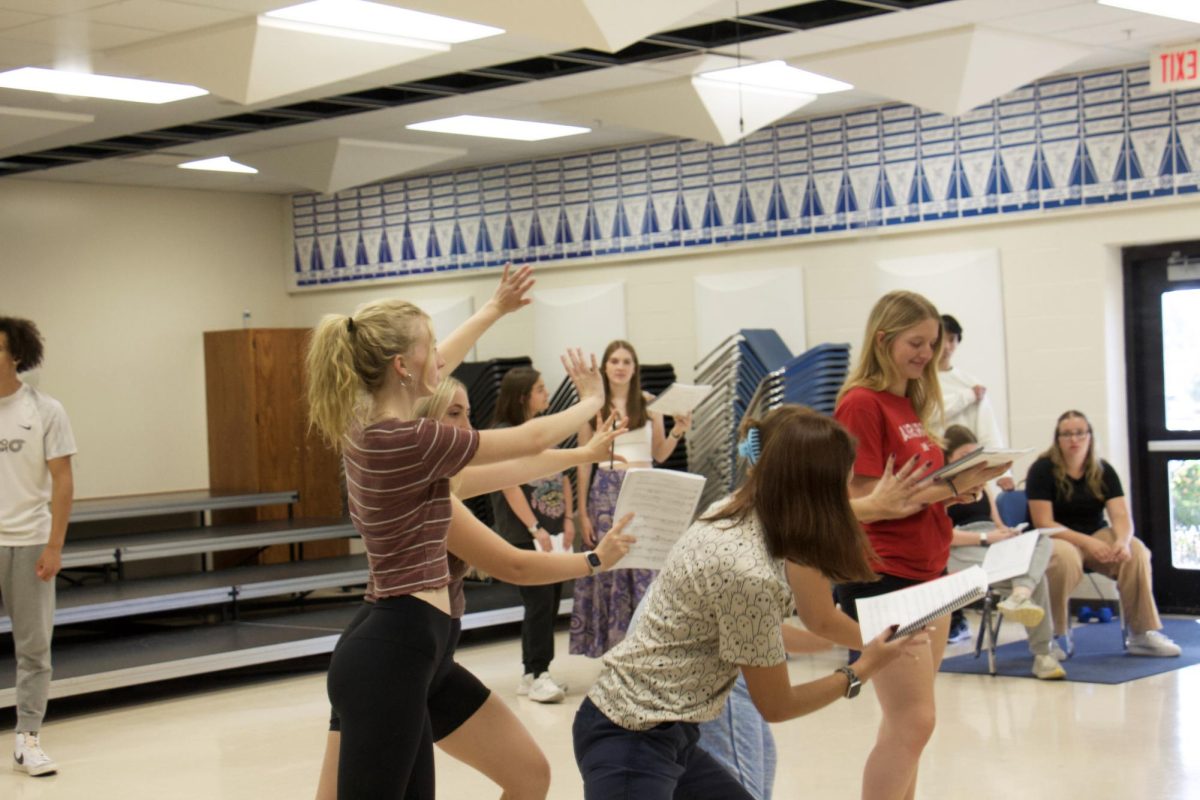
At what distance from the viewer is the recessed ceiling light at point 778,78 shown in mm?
8227

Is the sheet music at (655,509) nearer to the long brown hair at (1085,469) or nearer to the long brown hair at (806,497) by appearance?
the long brown hair at (806,497)

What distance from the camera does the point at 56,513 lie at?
19.0 ft

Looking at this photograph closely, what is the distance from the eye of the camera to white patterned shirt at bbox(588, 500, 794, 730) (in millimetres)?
2572

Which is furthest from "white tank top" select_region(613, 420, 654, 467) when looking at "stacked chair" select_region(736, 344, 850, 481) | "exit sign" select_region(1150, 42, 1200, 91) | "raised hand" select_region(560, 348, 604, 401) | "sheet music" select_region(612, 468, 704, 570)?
"sheet music" select_region(612, 468, 704, 570)

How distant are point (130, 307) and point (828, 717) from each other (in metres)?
7.71

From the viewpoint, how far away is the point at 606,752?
104 inches

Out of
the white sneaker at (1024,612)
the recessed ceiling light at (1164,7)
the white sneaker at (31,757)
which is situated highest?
the recessed ceiling light at (1164,7)

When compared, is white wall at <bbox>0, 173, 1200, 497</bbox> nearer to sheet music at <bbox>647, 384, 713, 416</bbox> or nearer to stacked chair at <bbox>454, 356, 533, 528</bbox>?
stacked chair at <bbox>454, 356, 533, 528</bbox>

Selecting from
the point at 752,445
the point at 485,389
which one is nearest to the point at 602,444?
the point at 752,445

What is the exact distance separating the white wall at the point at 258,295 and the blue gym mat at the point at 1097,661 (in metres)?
1.20

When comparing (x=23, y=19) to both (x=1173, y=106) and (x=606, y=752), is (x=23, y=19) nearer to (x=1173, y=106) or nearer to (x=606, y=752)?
(x=606, y=752)

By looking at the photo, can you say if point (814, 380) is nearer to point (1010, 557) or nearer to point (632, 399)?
point (632, 399)

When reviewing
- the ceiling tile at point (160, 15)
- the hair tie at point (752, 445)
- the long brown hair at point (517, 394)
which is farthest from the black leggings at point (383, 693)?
the ceiling tile at point (160, 15)

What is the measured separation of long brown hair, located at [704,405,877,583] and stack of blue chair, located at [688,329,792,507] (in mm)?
6477
